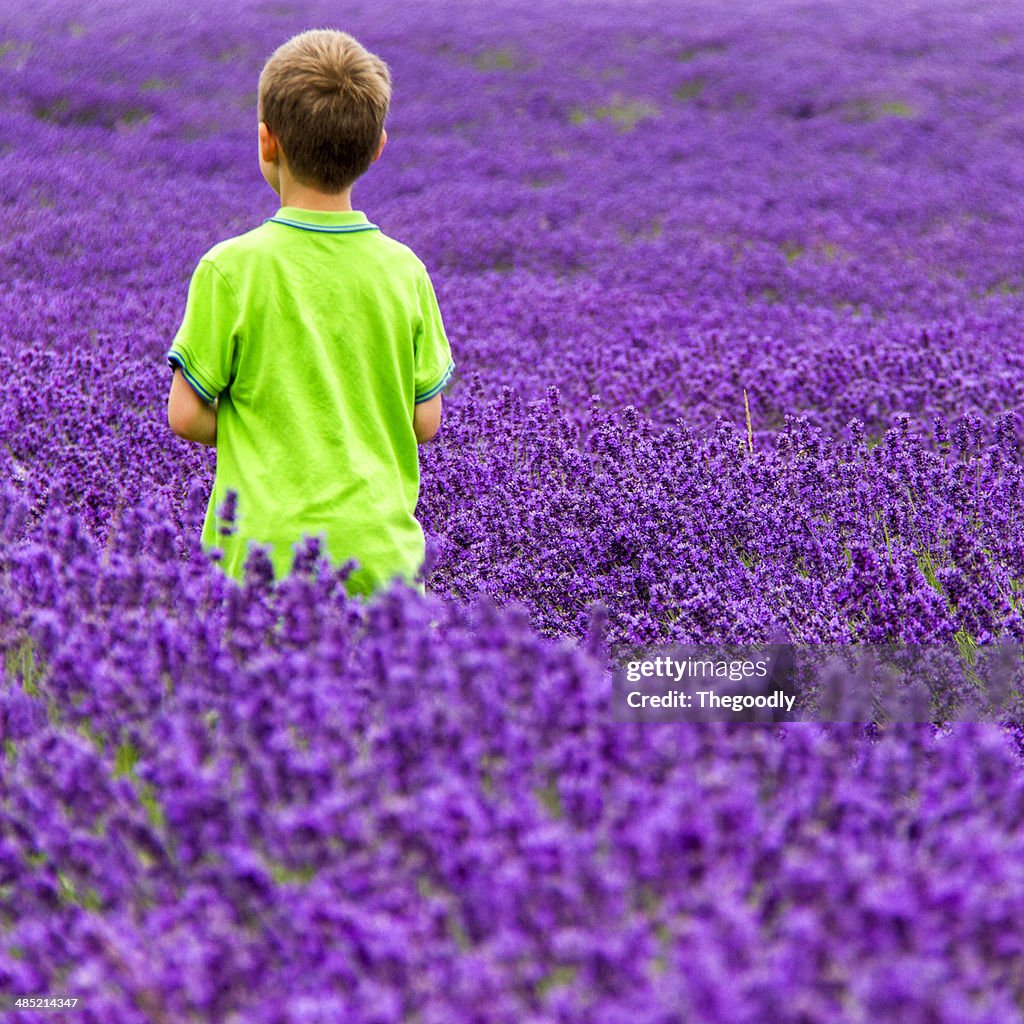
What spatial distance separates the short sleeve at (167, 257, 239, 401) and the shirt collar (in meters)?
0.19

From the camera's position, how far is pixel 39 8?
1809 cm

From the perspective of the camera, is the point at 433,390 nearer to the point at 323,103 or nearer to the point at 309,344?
the point at 309,344

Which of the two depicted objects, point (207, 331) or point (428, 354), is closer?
point (207, 331)

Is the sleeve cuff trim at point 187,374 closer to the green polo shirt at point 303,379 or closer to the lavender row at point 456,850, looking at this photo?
the green polo shirt at point 303,379

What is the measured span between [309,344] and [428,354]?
14.0 inches

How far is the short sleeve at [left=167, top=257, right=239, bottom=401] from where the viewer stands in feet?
7.93

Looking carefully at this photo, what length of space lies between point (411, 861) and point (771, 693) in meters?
1.60

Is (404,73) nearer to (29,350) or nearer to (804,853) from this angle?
(29,350)

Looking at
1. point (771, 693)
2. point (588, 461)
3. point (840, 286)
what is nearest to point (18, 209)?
point (840, 286)

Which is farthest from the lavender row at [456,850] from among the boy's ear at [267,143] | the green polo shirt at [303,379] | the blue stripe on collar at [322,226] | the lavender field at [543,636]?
the boy's ear at [267,143]

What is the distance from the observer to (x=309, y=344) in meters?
2.50
